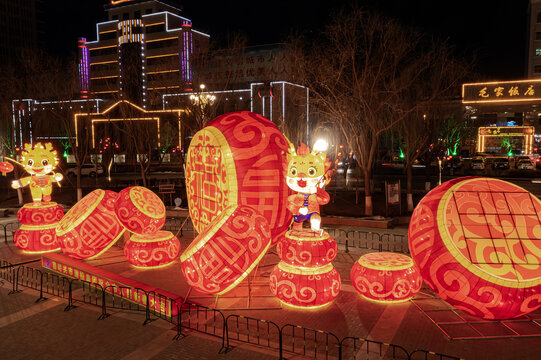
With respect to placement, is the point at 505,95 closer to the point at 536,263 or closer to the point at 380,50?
the point at 380,50

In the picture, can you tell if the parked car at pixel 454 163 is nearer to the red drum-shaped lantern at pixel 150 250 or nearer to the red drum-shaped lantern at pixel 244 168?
the red drum-shaped lantern at pixel 244 168

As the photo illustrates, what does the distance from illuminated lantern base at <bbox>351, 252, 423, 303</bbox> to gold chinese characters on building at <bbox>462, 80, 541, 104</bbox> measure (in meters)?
17.7

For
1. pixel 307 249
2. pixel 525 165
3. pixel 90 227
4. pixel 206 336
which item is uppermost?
pixel 525 165

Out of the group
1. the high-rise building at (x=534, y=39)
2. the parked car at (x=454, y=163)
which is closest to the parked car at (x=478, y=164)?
the parked car at (x=454, y=163)

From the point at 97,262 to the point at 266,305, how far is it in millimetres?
5836

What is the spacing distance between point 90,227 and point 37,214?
2648mm

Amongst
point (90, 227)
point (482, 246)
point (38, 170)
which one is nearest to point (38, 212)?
point (38, 170)

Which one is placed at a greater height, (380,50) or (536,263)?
(380,50)

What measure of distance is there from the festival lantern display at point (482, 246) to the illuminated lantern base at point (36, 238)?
420 inches

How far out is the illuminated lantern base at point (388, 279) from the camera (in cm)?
806

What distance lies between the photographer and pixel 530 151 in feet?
159

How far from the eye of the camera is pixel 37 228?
12.4 m

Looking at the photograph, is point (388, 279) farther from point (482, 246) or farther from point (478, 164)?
point (478, 164)

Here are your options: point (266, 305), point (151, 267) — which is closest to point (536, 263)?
point (266, 305)
